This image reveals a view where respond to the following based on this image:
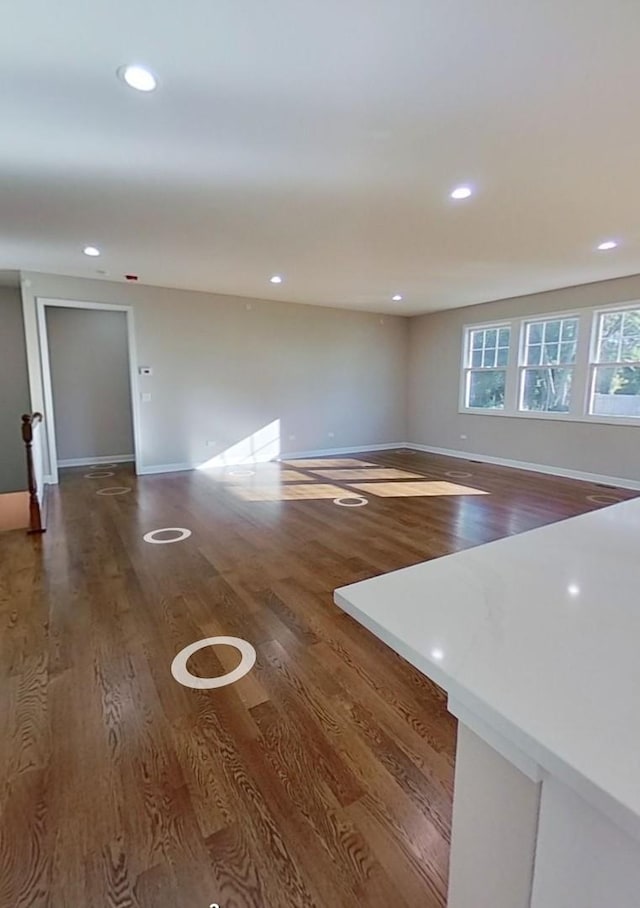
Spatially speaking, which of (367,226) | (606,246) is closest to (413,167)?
(367,226)

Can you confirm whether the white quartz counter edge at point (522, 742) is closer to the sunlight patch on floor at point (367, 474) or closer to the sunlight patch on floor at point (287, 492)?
the sunlight patch on floor at point (287, 492)

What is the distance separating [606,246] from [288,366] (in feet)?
15.4

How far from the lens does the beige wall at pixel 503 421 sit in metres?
5.93

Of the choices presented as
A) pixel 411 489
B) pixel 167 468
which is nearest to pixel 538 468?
pixel 411 489

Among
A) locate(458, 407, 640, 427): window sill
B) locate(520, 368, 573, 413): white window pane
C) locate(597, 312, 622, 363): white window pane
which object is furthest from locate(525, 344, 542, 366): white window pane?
locate(597, 312, 622, 363): white window pane

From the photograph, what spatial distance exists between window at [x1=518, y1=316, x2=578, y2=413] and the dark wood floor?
438cm

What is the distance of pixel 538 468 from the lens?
6.88 metres

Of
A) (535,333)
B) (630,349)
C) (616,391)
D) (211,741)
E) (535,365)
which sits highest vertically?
(535,333)

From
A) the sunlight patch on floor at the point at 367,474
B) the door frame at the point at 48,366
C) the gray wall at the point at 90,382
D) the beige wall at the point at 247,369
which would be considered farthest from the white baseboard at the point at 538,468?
the gray wall at the point at 90,382

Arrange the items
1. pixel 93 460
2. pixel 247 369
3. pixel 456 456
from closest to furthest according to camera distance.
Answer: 1. pixel 247 369
2. pixel 93 460
3. pixel 456 456

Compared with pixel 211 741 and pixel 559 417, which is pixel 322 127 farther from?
pixel 559 417

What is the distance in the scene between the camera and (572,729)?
0.53m

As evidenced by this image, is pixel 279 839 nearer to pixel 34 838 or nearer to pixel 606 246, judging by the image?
pixel 34 838

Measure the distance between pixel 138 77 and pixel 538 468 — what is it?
6.61 meters
